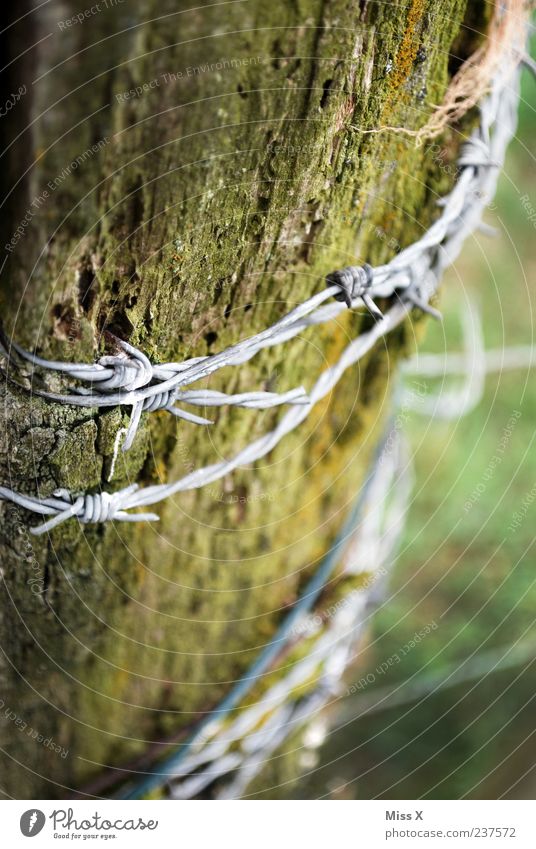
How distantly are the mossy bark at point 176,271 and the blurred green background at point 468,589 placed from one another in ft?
1.52

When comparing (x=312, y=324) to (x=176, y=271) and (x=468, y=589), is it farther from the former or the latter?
(x=468, y=589)

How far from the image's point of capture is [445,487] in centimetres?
121

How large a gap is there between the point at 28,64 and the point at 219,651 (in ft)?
1.40

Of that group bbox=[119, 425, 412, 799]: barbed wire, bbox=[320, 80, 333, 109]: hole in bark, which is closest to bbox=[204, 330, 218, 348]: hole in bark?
bbox=[320, 80, 333, 109]: hole in bark

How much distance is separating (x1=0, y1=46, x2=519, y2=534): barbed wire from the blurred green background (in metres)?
0.55

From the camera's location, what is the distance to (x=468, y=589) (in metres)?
1.16

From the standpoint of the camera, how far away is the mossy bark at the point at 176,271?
34 centimetres

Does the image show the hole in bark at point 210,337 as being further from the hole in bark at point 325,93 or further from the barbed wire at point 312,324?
the hole in bark at point 325,93

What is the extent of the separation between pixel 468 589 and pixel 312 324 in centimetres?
84
